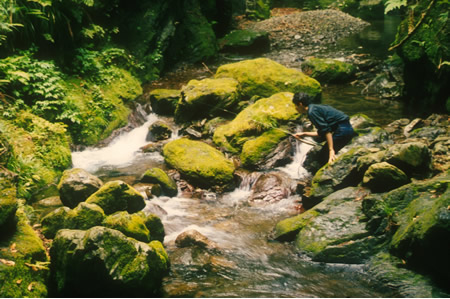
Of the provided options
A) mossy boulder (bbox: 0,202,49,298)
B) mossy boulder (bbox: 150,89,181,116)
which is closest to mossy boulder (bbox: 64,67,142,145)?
mossy boulder (bbox: 150,89,181,116)

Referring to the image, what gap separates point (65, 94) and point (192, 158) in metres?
3.92

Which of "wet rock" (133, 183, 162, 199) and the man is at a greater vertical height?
the man

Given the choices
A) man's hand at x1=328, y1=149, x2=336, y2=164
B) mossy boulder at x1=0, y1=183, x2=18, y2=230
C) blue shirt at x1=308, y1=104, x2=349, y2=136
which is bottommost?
man's hand at x1=328, y1=149, x2=336, y2=164

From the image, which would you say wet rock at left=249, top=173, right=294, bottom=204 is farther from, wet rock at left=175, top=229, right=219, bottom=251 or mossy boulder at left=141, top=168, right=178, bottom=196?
wet rock at left=175, top=229, right=219, bottom=251

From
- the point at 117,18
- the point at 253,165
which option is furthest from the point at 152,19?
the point at 253,165

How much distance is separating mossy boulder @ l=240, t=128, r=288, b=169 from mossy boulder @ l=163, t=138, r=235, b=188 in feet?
1.78

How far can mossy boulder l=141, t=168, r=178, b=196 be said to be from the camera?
7520 millimetres

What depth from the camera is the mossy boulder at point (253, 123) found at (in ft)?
29.5

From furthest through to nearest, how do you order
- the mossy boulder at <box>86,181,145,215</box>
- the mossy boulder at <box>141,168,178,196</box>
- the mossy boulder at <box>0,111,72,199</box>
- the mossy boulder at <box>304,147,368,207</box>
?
the mossy boulder at <box>141,168,178,196</box> < the mossy boulder at <box>0,111,72,199</box> < the mossy boulder at <box>304,147,368,207</box> < the mossy boulder at <box>86,181,145,215</box>

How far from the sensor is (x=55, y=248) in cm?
424

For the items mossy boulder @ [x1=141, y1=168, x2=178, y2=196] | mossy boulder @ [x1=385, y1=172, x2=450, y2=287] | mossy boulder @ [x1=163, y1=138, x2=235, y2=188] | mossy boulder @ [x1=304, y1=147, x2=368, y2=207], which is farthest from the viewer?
mossy boulder @ [x1=163, y1=138, x2=235, y2=188]

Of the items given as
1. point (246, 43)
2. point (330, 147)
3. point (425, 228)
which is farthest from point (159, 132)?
point (246, 43)

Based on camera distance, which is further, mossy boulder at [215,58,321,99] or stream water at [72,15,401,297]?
mossy boulder at [215,58,321,99]

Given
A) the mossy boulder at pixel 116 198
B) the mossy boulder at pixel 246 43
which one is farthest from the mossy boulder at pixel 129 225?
the mossy boulder at pixel 246 43
